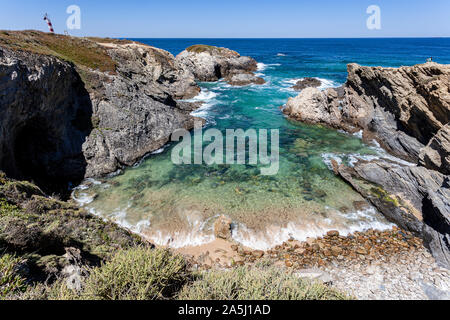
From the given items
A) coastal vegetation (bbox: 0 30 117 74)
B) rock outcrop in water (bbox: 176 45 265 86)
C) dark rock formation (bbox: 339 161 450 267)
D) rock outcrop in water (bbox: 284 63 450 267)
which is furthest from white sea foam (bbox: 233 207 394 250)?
rock outcrop in water (bbox: 176 45 265 86)

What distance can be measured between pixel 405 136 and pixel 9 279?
27064mm

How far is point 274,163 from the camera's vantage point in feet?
64.1

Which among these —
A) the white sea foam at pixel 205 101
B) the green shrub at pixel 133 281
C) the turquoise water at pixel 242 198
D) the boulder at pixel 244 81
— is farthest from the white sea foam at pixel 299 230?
the boulder at pixel 244 81

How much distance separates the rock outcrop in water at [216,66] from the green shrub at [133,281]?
47.5 metres

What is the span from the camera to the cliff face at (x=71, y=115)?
1353cm

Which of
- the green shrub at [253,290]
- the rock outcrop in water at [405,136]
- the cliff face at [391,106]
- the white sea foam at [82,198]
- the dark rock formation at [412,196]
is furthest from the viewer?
the cliff face at [391,106]

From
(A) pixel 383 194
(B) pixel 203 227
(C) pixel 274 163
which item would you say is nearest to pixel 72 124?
(B) pixel 203 227

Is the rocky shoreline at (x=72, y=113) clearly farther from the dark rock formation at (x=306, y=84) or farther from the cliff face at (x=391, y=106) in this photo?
the dark rock formation at (x=306, y=84)

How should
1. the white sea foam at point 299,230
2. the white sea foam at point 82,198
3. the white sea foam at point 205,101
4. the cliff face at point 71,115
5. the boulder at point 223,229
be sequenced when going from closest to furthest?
the white sea foam at point 299,230 → the boulder at point 223,229 → the cliff face at point 71,115 → the white sea foam at point 82,198 → the white sea foam at point 205,101

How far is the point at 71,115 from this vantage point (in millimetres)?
19047

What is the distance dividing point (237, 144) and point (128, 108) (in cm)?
1170

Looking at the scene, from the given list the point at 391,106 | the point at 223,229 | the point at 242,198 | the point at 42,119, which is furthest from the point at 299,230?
the point at 42,119

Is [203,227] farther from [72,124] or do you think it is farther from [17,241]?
[72,124]

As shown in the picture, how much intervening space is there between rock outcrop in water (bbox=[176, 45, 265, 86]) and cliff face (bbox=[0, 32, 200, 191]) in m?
27.3
